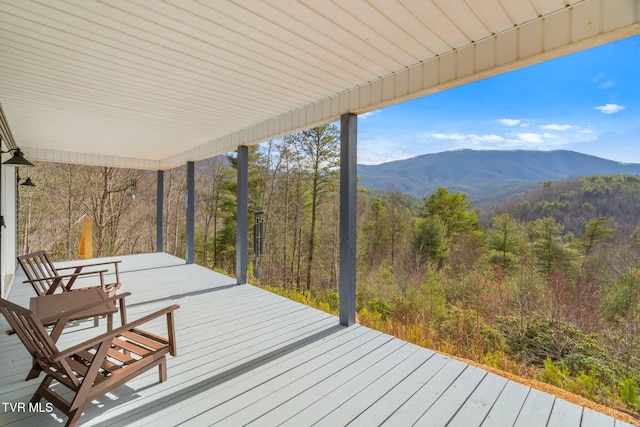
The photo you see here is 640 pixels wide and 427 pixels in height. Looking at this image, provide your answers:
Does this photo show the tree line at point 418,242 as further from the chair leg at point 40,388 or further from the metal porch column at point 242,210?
the chair leg at point 40,388

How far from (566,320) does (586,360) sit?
7.80 ft

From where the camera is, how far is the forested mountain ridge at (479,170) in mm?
17344

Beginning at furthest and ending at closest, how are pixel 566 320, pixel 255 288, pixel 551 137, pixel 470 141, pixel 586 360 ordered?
pixel 470 141
pixel 551 137
pixel 566 320
pixel 586 360
pixel 255 288

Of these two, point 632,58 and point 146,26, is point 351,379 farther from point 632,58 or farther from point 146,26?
point 632,58

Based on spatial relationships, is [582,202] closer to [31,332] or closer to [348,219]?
[348,219]

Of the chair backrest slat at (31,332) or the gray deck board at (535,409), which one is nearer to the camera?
the chair backrest slat at (31,332)

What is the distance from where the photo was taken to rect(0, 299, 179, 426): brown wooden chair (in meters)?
1.81

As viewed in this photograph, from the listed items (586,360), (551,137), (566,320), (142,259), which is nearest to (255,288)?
(142,259)

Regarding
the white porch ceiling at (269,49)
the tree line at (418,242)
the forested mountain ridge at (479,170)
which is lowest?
the tree line at (418,242)

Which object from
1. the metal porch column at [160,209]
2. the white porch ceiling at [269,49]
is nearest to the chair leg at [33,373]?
the white porch ceiling at [269,49]

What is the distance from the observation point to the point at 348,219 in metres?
3.69

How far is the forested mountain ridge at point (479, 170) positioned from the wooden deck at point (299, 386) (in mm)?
12220

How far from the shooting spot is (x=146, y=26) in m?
2.32

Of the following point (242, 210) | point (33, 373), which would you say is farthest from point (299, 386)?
point (242, 210)
